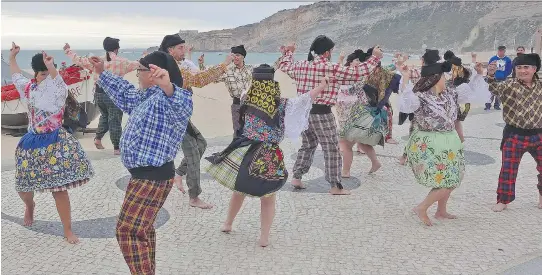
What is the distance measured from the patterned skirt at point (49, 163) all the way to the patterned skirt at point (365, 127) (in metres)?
3.56

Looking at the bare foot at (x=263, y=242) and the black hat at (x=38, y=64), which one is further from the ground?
the black hat at (x=38, y=64)

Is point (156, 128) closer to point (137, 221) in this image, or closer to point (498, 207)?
point (137, 221)

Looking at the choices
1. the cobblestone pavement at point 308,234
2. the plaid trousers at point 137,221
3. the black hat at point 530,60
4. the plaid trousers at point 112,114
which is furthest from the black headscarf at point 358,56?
the plaid trousers at point 137,221

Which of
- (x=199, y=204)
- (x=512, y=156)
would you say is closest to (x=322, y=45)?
(x=199, y=204)

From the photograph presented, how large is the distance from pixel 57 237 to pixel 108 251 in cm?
67

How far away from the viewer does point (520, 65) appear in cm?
577

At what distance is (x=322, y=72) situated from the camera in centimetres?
609

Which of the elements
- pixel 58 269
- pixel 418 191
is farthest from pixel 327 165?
pixel 58 269

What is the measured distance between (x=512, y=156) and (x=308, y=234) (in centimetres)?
241

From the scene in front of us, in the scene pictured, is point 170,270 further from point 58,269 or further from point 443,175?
point 443,175

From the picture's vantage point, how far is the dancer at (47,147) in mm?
4926

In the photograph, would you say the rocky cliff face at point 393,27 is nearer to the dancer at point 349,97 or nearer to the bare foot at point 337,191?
the dancer at point 349,97

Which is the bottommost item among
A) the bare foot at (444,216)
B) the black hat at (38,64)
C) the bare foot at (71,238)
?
the bare foot at (71,238)

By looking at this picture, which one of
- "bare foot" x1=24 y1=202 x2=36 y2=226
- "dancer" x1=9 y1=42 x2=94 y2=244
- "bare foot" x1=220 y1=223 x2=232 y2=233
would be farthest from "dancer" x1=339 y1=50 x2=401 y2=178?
"bare foot" x1=24 y1=202 x2=36 y2=226
